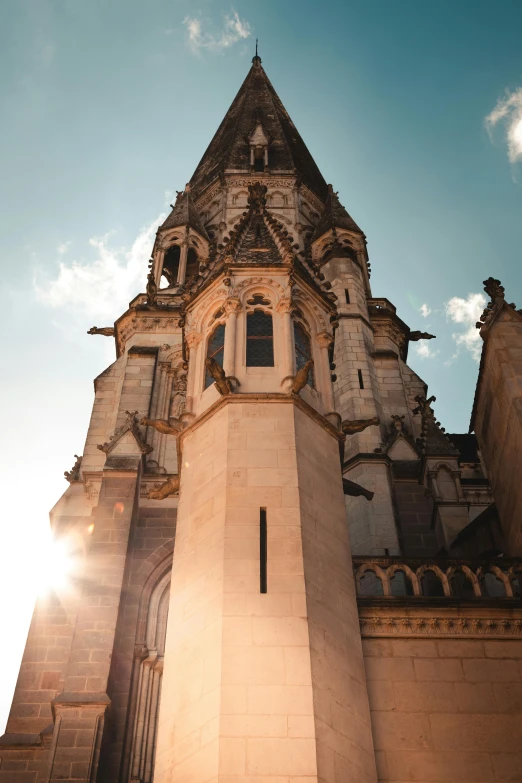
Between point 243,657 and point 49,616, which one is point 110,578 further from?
point 243,657

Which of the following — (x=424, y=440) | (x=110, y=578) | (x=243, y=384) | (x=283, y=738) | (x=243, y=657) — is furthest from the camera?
(x=424, y=440)

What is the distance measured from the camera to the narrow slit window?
920 centimetres

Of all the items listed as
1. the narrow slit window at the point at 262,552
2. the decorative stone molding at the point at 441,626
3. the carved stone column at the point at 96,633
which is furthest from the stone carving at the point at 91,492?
the decorative stone molding at the point at 441,626

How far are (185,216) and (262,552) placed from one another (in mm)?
23400

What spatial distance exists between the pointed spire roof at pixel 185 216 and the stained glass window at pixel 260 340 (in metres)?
17.8

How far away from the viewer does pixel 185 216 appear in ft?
102

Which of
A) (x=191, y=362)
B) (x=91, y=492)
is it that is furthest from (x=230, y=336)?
(x=91, y=492)

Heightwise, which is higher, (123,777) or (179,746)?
(123,777)

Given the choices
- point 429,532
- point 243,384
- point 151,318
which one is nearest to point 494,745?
point 243,384

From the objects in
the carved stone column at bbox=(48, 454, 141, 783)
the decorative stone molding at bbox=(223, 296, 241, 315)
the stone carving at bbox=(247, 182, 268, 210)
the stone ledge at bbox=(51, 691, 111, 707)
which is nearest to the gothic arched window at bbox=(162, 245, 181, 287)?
the stone carving at bbox=(247, 182, 268, 210)

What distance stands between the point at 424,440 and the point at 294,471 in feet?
31.8

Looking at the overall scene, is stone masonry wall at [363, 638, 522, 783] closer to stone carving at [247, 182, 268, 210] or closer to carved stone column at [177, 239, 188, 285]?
stone carving at [247, 182, 268, 210]

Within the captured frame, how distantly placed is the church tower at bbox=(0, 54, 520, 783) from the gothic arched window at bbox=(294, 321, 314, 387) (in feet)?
→ 0.12

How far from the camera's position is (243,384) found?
475 inches
